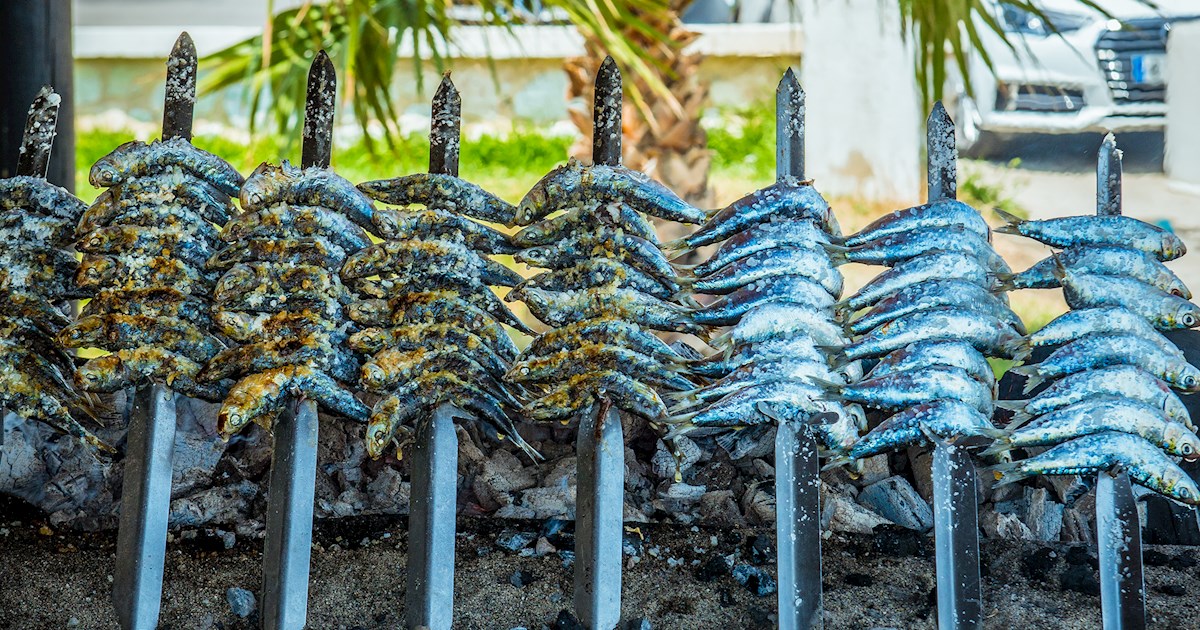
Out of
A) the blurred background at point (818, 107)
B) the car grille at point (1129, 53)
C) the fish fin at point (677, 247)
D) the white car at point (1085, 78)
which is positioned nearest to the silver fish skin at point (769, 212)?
the fish fin at point (677, 247)

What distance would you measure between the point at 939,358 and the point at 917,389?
0.05 metres

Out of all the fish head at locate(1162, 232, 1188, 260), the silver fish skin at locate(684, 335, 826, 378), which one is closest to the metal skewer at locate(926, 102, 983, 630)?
the silver fish skin at locate(684, 335, 826, 378)

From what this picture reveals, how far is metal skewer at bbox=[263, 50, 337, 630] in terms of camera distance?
1.43 metres

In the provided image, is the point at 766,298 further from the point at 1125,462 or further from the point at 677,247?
the point at 1125,462

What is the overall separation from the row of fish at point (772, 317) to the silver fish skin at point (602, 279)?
4 cm

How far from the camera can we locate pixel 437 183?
1.60 metres

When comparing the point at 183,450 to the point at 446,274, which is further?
the point at 183,450

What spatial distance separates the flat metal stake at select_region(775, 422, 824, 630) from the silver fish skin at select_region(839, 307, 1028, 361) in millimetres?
174

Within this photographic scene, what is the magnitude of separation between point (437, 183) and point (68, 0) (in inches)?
60.9

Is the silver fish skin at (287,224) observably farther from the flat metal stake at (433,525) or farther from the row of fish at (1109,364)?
the row of fish at (1109,364)

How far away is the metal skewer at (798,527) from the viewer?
1.36 metres

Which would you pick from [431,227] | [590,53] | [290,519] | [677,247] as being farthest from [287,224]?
[590,53]

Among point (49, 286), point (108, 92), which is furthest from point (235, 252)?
point (108, 92)

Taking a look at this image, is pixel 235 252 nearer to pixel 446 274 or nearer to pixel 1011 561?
pixel 446 274
